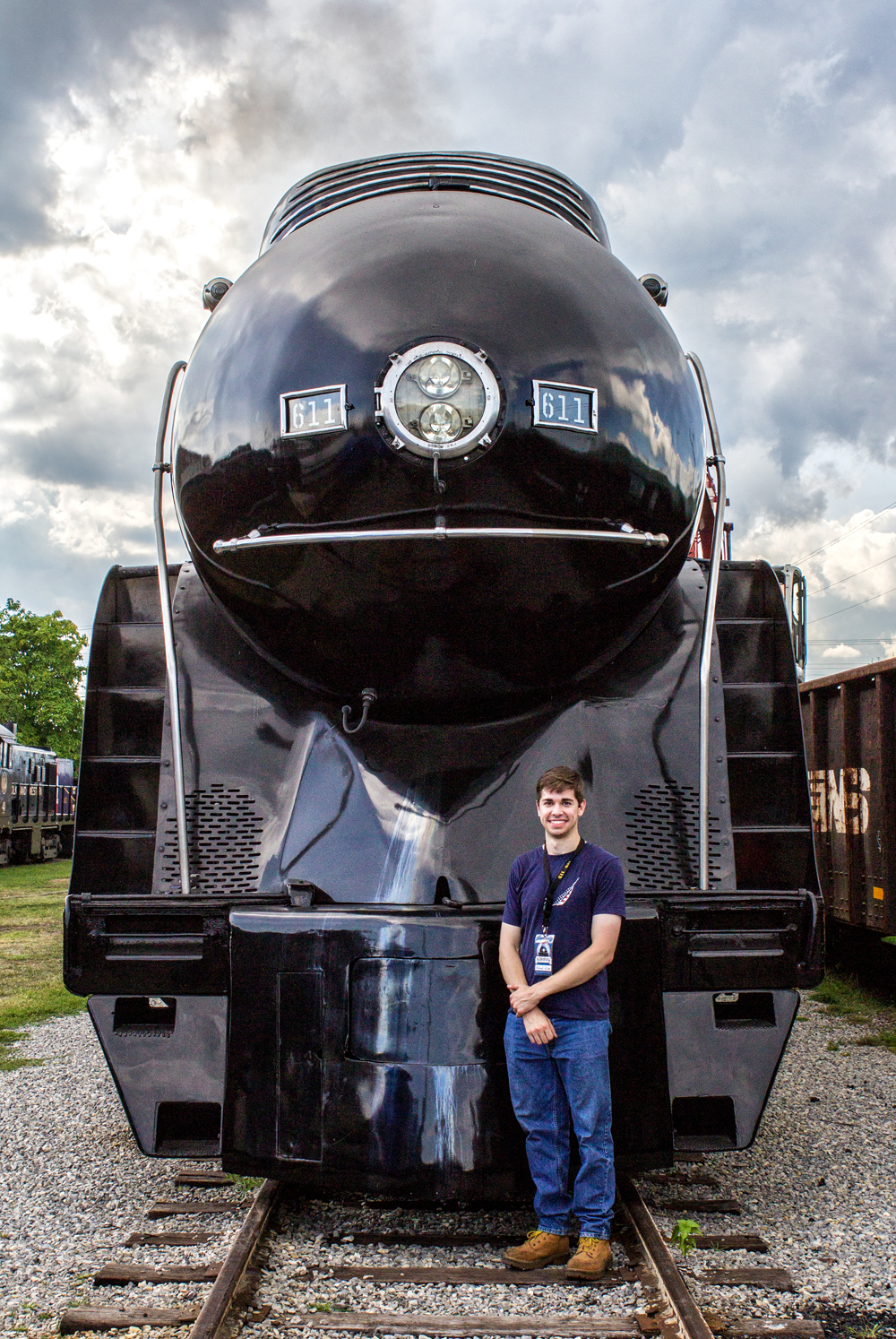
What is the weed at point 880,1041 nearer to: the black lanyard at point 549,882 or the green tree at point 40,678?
the black lanyard at point 549,882

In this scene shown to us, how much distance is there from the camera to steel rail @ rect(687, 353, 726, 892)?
3262 mm

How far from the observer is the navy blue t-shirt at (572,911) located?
3.02m

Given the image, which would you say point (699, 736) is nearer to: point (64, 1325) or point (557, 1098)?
point (557, 1098)

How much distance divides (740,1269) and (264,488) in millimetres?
2617

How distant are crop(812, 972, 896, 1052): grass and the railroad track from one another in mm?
2985

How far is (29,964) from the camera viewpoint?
9250 millimetres

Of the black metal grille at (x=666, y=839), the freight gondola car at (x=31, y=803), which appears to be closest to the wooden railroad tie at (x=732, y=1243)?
the black metal grille at (x=666, y=839)

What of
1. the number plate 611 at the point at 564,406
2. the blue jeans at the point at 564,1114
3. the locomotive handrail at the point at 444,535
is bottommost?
the blue jeans at the point at 564,1114

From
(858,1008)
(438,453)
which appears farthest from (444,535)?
(858,1008)

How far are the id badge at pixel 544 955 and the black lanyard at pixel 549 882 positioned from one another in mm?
20

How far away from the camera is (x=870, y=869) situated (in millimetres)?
6562

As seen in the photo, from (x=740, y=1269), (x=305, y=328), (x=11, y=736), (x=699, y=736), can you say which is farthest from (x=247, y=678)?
(x=11, y=736)

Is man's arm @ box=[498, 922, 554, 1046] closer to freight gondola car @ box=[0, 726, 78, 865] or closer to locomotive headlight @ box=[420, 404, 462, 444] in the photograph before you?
locomotive headlight @ box=[420, 404, 462, 444]

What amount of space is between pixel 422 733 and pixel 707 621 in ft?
3.29
